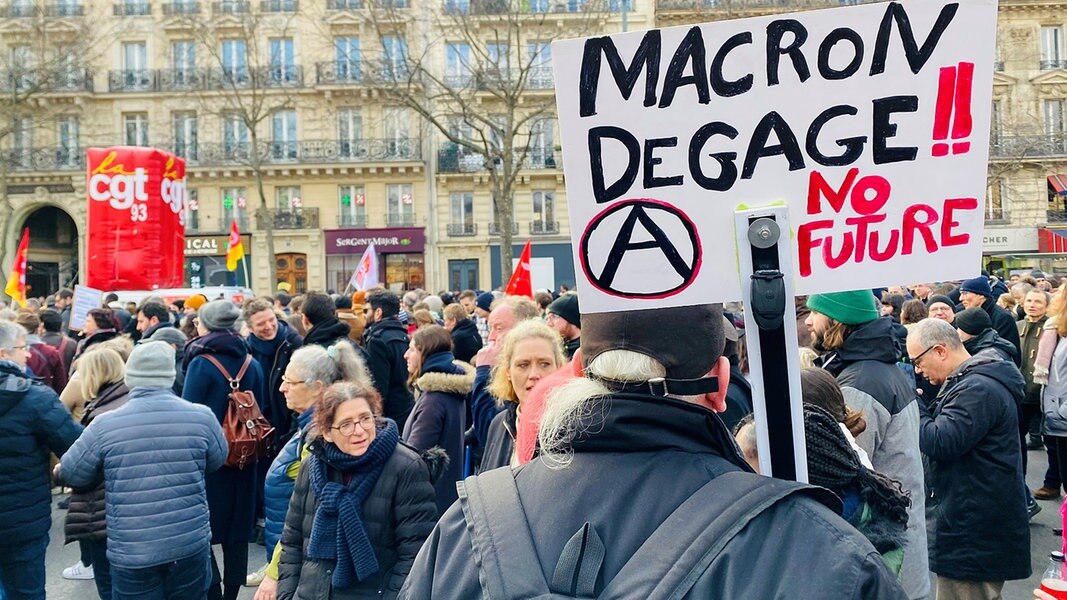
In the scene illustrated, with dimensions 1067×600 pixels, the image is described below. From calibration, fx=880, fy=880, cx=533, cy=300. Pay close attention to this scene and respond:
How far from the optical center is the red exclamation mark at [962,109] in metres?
1.89

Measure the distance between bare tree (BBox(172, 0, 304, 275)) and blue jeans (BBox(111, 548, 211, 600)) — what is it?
97.8 feet

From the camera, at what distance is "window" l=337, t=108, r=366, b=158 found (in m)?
34.1

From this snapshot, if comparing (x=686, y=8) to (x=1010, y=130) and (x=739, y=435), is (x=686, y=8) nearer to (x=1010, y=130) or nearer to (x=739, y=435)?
(x=1010, y=130)

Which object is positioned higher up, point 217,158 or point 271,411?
point 217,158

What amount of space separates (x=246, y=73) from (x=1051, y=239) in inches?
1235

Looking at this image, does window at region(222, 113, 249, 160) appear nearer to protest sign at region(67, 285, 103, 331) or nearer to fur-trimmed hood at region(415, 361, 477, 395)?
protest sign at region(67, 285, 103, 331)

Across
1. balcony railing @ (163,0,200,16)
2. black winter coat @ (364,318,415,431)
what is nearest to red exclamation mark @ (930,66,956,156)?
black winter coat @ (364,318,415,431)

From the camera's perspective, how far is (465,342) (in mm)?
7281

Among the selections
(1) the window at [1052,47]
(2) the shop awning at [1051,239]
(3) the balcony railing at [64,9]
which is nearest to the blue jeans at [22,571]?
(3) the balcony railing at [64,9]

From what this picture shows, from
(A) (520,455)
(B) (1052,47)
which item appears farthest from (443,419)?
(B) (1052,47)

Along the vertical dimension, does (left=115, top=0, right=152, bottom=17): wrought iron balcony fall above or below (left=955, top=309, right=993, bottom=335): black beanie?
above

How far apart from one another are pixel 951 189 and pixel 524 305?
12.9ft

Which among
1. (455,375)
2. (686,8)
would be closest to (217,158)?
(686,8)

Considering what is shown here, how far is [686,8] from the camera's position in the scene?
33.4 m
